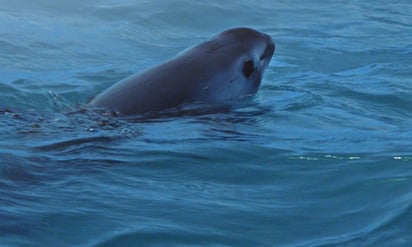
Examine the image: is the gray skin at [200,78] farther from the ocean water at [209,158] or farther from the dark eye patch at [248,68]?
the ocean water at [209,158]

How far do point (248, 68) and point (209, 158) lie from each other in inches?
72.3

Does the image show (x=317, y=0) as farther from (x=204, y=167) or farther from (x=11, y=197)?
(x=11, y=197)

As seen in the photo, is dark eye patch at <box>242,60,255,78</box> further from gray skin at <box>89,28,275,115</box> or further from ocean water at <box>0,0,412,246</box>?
ocean water at <box>0,0,412,246</box>

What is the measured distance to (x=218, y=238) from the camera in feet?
16.0

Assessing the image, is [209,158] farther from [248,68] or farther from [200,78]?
[248,68]

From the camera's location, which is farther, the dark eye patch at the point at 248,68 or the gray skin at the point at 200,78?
the dark eye patch at the point at 248,68

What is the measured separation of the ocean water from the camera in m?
4.95

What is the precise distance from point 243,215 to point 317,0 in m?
9.38

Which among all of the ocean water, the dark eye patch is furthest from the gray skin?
the ocean water

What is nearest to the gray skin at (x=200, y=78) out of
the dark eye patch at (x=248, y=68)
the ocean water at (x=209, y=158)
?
the dark eye patch at (x=248, y=68)

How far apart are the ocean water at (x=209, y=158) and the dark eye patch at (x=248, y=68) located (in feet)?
0.70

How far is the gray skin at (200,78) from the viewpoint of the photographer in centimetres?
692

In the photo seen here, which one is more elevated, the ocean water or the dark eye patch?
the dark eye patch

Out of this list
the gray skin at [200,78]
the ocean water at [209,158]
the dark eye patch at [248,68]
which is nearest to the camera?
the ocean water at [209,158]
